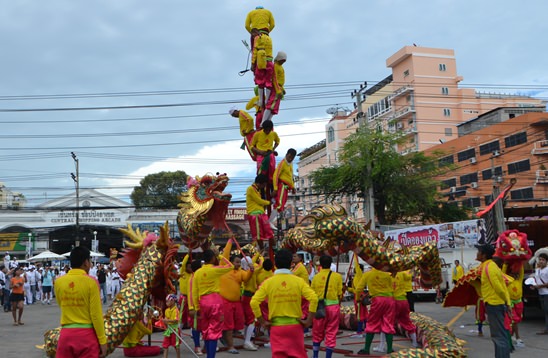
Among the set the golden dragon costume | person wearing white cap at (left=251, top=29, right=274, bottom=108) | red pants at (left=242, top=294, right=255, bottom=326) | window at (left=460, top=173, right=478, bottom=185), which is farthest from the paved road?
window at (left=460, top=173, right=478, bottom=185)

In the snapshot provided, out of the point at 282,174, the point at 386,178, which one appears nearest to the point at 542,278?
the point at 282,174

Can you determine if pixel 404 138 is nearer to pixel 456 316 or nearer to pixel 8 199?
pixel 456 316

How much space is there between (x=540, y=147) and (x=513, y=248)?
29.4 m

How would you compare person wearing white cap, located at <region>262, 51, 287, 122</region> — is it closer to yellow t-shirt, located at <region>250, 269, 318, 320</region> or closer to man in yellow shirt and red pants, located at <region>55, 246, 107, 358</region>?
yellow t-shirt, located at <region>250, 269, 318, 320</region>

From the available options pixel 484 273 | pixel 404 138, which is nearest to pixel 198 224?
pixel 484 273

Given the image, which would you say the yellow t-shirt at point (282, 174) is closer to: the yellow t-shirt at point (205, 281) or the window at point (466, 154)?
the yellow t-shirt at point (205, 281)

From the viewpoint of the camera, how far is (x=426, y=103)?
51625mm

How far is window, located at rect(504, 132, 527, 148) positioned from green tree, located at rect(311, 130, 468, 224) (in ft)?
28.9

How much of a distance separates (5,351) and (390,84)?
48953mm

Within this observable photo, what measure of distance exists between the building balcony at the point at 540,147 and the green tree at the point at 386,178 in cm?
923

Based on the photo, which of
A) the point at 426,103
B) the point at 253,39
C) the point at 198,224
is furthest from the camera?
the point at 426,103

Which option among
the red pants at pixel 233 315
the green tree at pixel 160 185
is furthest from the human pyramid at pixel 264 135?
the green tree at pixel 160 185

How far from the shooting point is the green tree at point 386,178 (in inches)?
1115

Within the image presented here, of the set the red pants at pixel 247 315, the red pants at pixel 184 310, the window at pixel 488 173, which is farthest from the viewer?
the window at pixel 488 173
